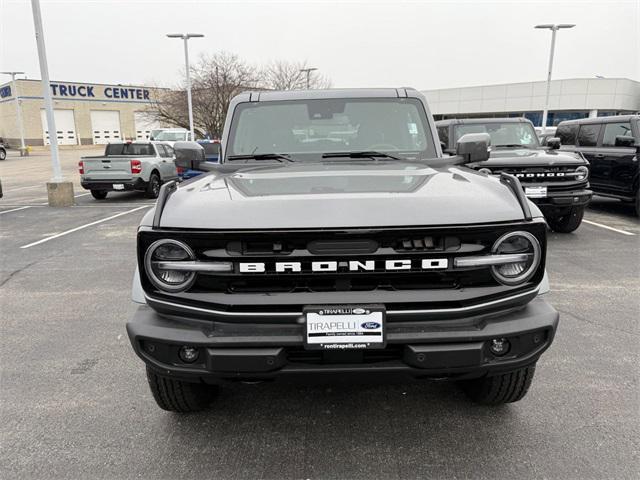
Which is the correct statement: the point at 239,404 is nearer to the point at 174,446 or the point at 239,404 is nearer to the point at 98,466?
the point at 174,446

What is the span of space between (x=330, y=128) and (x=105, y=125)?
63225 mm

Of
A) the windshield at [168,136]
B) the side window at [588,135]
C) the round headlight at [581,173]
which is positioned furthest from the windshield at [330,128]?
the windshield at [168,136]

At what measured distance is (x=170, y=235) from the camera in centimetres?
222

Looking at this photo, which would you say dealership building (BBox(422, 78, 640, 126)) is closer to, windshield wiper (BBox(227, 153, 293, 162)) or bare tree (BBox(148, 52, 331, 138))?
bare tree (BBox(148, 52, 331, 138))

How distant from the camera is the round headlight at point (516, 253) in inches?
88.7

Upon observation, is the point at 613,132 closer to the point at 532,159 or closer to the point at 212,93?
the point at 532,159

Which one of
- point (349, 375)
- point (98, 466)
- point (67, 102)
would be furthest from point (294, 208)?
point (67, 102)

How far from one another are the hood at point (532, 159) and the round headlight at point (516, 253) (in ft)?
18.6

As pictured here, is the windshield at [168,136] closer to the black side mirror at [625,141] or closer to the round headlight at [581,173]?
the black side mirror at [625,141]

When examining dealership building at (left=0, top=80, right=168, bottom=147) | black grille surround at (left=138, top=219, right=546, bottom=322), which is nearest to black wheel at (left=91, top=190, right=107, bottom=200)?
black grille surround at (left=138, top=219, right=546, bottom=322)

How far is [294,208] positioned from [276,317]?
0.49 metres

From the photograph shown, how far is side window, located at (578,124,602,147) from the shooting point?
10397mm

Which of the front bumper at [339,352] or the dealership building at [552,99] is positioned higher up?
the dealership building at [552,99]

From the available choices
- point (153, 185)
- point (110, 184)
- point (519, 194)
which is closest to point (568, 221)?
point (519, 194)
